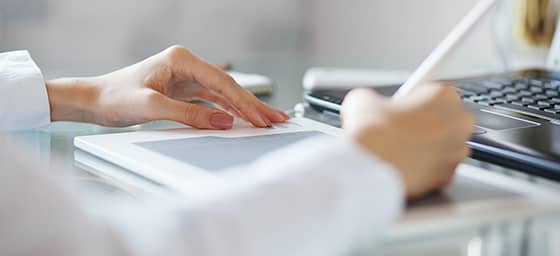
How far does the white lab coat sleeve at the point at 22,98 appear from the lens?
2.94 feet

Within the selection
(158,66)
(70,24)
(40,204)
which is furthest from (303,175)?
(70,24)

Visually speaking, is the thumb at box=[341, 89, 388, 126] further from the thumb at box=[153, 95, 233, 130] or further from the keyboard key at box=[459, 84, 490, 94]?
the keyboard key at box=[459, 84, 490, 94]

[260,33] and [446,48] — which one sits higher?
[446,48]

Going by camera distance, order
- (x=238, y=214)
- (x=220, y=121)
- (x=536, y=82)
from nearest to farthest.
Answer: (x=238, y=214)
(x=220, y=121)
(x=536, y=82)

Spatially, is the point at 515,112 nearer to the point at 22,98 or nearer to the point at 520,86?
the point at 520,86

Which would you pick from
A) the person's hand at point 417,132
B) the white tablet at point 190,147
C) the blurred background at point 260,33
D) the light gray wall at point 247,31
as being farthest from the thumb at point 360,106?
the light gray wall at point 247,31

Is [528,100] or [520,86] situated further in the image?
[520,86]

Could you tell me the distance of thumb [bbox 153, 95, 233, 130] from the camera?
2.75 ft

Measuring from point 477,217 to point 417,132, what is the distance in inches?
2.5

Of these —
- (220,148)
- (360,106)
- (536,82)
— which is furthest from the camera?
(536,82)

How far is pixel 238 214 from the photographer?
17.6 inches

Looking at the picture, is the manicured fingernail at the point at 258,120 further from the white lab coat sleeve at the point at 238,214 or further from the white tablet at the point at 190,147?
the white lab coat sleeve at the point at 238,214

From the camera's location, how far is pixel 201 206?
45 centimetres

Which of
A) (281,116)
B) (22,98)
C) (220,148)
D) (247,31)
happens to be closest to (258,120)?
(281,116)
